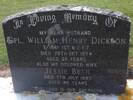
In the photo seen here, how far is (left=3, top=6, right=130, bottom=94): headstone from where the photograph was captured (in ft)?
16.3

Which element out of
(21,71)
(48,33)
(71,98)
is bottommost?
(71,98)

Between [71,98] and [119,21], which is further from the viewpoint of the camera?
[71,98]

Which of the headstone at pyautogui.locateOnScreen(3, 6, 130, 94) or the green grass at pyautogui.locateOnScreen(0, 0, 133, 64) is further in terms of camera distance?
the green grass at pyautogui.locateOnScreen(0, 0, 133, 64)

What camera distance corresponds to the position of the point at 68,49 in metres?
5.20

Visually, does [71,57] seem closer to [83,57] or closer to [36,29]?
[83,57]

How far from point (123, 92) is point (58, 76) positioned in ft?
3.08

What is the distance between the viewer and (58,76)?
5410mm

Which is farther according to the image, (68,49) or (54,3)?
(54,3)

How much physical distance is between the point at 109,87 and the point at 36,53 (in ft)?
3.67

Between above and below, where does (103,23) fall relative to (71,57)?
above

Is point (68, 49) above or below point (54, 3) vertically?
below

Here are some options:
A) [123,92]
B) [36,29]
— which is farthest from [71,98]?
[36,29]

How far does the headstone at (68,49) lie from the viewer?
4.95m

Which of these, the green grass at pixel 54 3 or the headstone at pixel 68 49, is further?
the green grass at pixel 54 3
